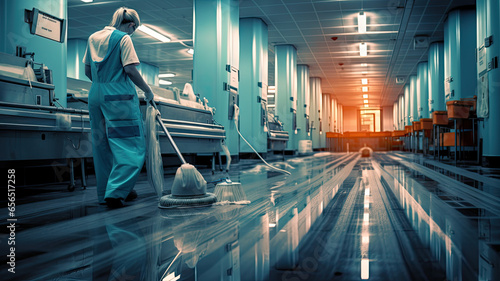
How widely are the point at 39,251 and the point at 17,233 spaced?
43 centimetres

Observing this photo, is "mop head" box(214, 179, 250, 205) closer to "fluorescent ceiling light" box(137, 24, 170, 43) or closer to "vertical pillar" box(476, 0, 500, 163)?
"vertical pillar" box(476, 0, 500, 163)

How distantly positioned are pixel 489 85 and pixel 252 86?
5.33 meters

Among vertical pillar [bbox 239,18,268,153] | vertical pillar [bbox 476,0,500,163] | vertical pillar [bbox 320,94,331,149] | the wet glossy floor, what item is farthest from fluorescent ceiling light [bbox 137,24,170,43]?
vertical pillar [bbox 320,94,331,149]

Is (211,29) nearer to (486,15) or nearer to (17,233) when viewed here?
(486,15)

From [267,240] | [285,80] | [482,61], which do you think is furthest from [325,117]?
[267,240]

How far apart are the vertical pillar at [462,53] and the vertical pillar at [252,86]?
475 cm

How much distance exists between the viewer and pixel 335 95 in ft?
81.7

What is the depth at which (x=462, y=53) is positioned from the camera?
29.8 feet

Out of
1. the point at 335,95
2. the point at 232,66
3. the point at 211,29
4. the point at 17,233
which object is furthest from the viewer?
the point at 335,95

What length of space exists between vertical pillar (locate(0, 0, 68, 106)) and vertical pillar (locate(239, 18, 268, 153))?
564 centimetres

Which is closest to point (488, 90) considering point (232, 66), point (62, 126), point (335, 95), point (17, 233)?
point (232, 66)

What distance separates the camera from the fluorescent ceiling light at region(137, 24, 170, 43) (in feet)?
36.2

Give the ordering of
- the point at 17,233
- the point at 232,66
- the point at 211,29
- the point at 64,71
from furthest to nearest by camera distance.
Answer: the point at 232,66 → the point at 211,29 → the point at 64,71 → the point at 17,233

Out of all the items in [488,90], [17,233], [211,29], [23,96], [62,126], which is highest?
[211,29]
